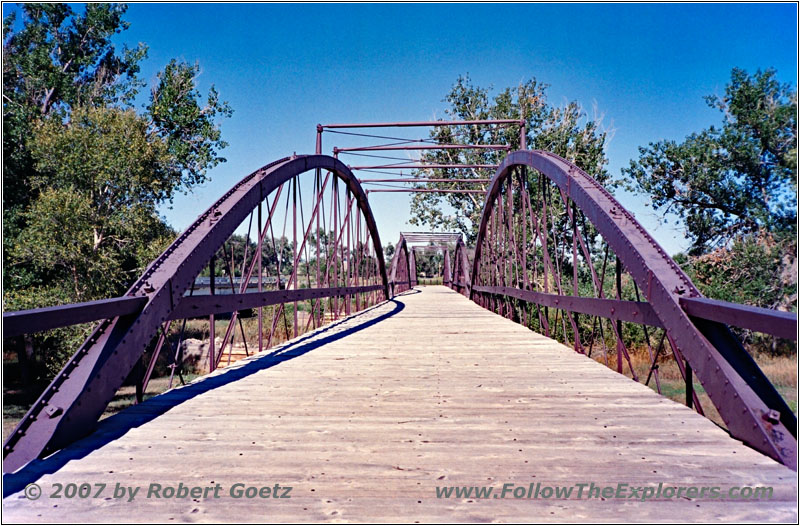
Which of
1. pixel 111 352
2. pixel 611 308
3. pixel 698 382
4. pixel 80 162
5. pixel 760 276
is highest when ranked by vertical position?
pixel 80 162

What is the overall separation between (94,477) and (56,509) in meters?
0.28

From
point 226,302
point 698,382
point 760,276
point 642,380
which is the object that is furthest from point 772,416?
point 760,276

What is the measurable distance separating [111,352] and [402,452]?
1769 millimetres

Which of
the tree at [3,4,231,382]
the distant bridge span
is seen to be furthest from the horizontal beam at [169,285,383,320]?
the tree at [3,4,231,382]

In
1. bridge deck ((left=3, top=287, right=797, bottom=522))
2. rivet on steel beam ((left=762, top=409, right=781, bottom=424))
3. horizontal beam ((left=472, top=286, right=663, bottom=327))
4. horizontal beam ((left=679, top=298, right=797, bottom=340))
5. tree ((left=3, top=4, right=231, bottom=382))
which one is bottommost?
bridge deck ((left=3, top=287, right=797, bottom=522))

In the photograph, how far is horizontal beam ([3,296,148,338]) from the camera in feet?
7.68

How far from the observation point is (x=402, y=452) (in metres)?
2.61

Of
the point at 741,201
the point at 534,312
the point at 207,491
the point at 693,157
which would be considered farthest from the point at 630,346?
the point at 207,491

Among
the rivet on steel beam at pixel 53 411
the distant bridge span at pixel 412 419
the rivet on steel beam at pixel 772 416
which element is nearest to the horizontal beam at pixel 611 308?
the distant bridge span at pixel 412 419

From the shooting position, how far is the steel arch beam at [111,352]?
2.58 metres

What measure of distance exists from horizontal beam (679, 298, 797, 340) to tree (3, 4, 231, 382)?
16.2 meters

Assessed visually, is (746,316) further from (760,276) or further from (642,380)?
(760,276)

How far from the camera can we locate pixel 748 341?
18438 millimetres

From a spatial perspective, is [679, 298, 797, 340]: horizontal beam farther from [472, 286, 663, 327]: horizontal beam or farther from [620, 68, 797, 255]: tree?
[620, 68, 797, 255]: tree
